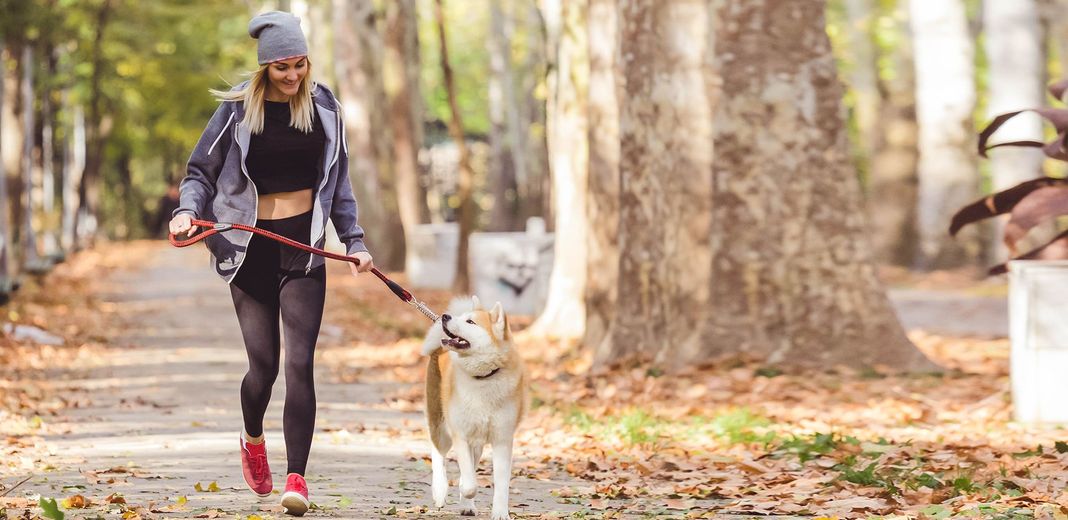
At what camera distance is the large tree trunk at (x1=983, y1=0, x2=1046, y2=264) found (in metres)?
21.1

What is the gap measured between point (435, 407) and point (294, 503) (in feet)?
2.89

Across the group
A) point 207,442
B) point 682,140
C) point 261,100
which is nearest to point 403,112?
point 682,140

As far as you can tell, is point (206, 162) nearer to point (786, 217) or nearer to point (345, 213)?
point (345, 213)

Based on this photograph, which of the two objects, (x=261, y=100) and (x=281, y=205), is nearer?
(x=261, y=100)

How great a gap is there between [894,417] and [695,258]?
2582 mm

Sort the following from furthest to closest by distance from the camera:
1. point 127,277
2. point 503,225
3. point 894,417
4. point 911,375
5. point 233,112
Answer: point 503,225 < point 127,277 < point 911,375 < point 894,417 < point 233,112

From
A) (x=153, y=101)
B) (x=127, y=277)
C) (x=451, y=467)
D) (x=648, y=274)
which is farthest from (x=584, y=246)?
(x=153, y=101)

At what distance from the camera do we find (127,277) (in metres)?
32.2

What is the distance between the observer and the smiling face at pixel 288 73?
21.7ft

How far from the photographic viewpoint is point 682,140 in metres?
12.5

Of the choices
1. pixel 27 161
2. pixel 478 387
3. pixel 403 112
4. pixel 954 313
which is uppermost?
pixel 403 112

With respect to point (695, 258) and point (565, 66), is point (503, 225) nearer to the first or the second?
point (565, 66)

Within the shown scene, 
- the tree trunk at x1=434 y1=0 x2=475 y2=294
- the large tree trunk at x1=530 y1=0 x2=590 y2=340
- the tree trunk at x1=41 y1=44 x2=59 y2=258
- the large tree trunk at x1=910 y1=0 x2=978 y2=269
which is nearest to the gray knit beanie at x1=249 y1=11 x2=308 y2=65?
the large tree trunk at x1=530 y1=0 x2=590 y2=340

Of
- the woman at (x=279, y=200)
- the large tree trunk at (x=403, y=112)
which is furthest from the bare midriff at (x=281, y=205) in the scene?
the large tree trunk at (x=403, y=112)
